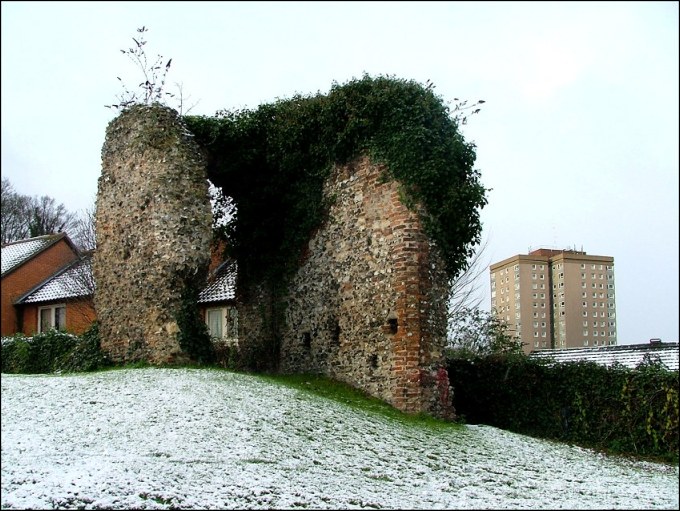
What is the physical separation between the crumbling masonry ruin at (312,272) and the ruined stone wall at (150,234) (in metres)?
0.02

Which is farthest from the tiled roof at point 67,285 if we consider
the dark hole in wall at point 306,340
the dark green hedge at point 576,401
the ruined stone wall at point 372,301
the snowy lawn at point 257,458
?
the dark green hedge at point 576,401

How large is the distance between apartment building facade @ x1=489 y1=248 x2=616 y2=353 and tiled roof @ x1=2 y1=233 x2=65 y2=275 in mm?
19892

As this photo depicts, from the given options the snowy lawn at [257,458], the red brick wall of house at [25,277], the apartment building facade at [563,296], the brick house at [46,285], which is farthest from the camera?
the red brick wall of house at [25,277]

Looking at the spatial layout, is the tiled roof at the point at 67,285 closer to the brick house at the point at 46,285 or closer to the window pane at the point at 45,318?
the brick house at the point at 46,285

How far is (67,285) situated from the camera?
30.7 meters

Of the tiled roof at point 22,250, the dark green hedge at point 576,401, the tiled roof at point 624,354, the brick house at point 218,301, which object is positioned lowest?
the dark green hedge at point 576,401

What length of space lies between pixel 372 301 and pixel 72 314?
771 inches

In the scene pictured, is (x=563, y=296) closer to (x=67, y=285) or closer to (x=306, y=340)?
(x=306, y=340)

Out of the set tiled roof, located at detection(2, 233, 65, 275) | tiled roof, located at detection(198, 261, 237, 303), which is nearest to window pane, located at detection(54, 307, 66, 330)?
tiled roof, located at detection(2, 233, 65, 275)

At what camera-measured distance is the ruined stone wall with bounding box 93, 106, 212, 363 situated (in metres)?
15.1

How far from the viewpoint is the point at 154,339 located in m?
15.0

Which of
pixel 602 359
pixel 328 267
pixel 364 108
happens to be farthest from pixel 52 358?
pixel 602 359

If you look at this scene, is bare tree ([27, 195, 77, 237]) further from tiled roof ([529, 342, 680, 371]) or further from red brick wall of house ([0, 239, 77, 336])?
tiled roof ([529, 342, 680, 371])

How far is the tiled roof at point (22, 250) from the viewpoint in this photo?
3075 cm
